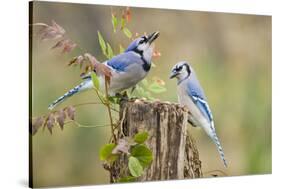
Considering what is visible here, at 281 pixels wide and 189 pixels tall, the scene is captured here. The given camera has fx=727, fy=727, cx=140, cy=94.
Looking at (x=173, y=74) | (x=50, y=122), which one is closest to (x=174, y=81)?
(x=173, y=74)

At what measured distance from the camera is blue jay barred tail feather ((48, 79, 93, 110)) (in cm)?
523

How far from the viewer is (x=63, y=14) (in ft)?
17.3

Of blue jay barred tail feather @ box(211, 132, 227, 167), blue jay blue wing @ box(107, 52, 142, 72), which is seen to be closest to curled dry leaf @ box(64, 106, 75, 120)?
blue jay blue wing @ box(107, 52, 142, 72)

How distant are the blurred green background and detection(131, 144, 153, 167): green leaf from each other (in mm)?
238

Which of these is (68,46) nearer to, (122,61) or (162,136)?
(122,61)

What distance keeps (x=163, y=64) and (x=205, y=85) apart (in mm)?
420

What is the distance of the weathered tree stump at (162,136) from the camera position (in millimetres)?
5398

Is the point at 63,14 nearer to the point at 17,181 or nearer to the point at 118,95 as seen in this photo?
the point at 118,95

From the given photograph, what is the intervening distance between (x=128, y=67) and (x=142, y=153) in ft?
2.14

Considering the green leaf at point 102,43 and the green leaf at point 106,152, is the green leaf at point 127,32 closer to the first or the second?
the green leaf at point 102,43

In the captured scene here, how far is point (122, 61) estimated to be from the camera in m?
5.44

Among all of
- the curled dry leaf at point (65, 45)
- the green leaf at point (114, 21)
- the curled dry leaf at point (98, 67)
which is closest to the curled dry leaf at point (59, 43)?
the curled dry leaf at point (65, 45)

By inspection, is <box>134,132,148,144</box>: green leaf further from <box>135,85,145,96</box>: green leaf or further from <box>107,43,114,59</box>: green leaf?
<box>107,43,114,59</box>: green leaf
